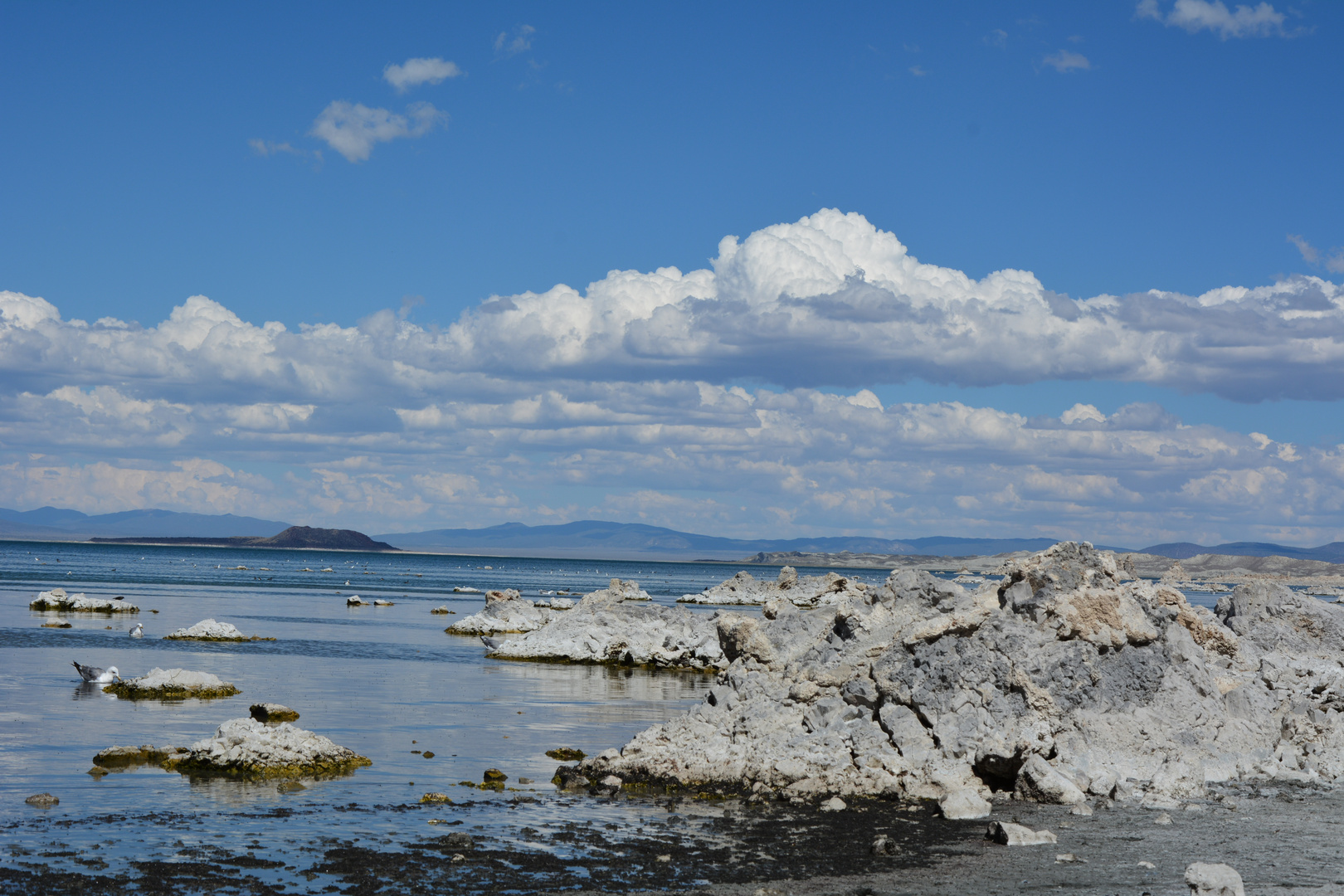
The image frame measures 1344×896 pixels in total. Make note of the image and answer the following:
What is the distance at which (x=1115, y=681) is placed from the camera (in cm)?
2333

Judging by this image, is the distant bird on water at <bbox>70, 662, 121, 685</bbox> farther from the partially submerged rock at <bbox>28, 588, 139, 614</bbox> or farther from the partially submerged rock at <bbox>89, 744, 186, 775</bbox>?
the partially submerged rock at <bbox>28, 588, 139, 614</bbox>

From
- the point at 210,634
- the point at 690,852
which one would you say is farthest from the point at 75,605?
the point at 690,852

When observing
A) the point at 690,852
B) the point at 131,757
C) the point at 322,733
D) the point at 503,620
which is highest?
the point at 131,757

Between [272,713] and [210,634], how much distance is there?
1078 inches

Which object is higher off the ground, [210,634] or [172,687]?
[172,687]

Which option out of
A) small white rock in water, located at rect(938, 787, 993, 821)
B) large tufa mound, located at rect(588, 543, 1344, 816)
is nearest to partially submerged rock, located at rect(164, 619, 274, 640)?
large tufa mound, located at rect(588, 543, 1344, 816)

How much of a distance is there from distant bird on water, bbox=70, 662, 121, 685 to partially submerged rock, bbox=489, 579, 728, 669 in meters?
18.8

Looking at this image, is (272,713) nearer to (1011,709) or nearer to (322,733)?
(322,733)

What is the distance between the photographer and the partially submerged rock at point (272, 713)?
92.3 feet

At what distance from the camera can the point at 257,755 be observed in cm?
2158

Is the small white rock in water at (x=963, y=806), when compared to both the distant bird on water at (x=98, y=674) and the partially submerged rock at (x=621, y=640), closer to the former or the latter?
the distant bird on water at (x=98, y=674)

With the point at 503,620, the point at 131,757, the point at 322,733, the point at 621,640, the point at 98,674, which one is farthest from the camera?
the point at 503,620

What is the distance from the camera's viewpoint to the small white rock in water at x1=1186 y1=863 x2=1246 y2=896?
14.2 metres

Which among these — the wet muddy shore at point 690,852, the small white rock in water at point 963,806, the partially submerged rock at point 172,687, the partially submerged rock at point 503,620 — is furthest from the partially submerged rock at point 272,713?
the partially submerged rock at point 503,620
